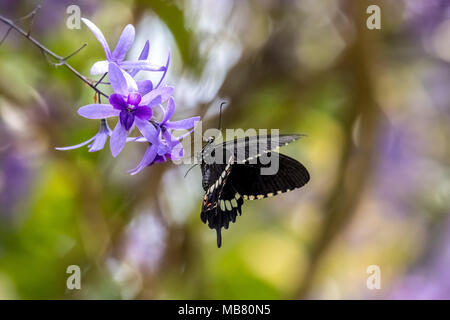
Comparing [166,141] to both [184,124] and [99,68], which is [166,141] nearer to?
[184,124]

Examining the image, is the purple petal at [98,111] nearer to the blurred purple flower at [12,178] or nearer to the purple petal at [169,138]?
the purple petal at [169,138]

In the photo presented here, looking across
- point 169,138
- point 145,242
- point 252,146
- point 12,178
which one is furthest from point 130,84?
point 12,178

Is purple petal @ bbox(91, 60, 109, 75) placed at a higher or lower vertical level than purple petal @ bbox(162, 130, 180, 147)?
higher

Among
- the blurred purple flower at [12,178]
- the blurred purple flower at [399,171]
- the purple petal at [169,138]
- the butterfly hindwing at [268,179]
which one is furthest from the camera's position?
the blurred purple flower at [399,171]

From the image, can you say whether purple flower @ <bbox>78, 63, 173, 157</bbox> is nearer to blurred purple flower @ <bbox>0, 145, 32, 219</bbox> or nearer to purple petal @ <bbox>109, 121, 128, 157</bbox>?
purple petal @ <bbox>109, 121, 128, 157</bbox>

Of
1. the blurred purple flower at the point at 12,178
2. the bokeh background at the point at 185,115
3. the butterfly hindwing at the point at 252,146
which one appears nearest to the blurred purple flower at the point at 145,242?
the bokeh background at the point at 185,115

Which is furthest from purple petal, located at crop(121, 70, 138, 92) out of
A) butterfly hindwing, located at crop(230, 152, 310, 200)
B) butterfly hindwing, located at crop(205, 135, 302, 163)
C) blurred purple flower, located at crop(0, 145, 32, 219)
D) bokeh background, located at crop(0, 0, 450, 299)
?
blurred purple flower, located at crop(0, 145, 32, 219)
